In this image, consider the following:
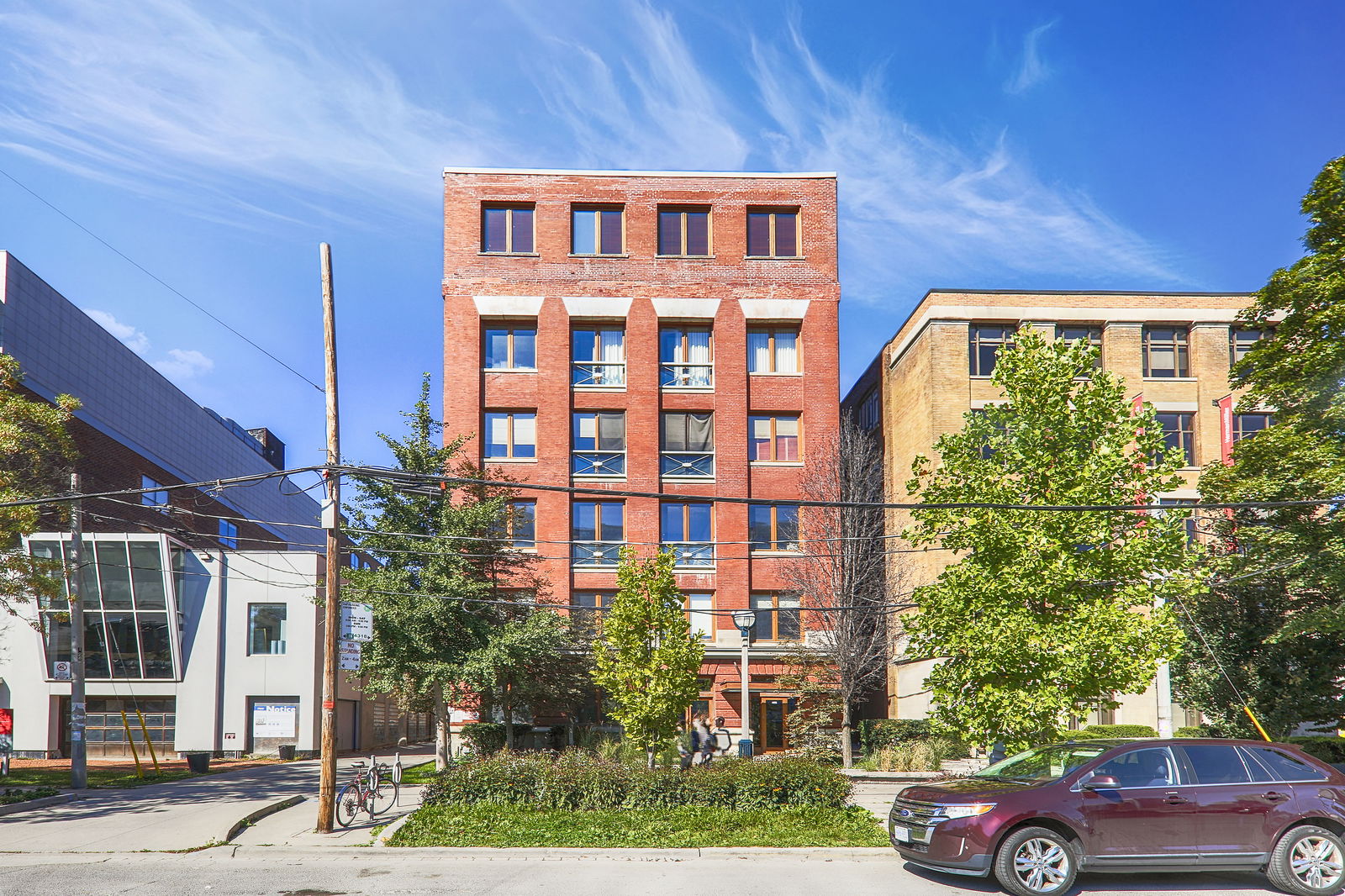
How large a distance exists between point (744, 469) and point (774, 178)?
35.9 feet

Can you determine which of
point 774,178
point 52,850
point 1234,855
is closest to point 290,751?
point 52,850

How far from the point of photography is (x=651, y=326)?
39.6 metres

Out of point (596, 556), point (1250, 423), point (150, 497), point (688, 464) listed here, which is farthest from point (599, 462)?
point (150, 497)

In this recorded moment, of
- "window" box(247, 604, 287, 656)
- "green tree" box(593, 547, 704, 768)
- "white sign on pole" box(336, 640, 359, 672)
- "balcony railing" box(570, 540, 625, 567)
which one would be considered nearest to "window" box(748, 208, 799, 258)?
"balcony railing" box(570, 540, 625, 567)

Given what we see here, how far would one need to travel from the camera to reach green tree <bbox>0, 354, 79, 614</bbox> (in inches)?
916

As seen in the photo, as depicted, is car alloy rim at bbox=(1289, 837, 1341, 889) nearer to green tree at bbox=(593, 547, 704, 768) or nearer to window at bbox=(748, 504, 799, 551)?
green tree at bbox=(593, 547, 704, 768)

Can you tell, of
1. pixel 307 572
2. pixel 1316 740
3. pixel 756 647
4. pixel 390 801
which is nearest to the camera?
pixel 390 801

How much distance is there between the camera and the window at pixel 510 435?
39.4 m

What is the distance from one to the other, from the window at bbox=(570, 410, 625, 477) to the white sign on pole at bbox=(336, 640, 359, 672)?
20.9 m

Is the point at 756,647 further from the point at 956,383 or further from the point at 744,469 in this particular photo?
the point at 956,383

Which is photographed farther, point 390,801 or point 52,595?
point 52,595

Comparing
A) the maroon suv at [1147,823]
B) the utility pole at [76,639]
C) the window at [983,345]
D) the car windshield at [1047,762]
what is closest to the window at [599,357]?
the window at [983,345]

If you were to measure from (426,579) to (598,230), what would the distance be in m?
16.6

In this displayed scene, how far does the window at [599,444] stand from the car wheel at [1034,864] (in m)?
27.9
